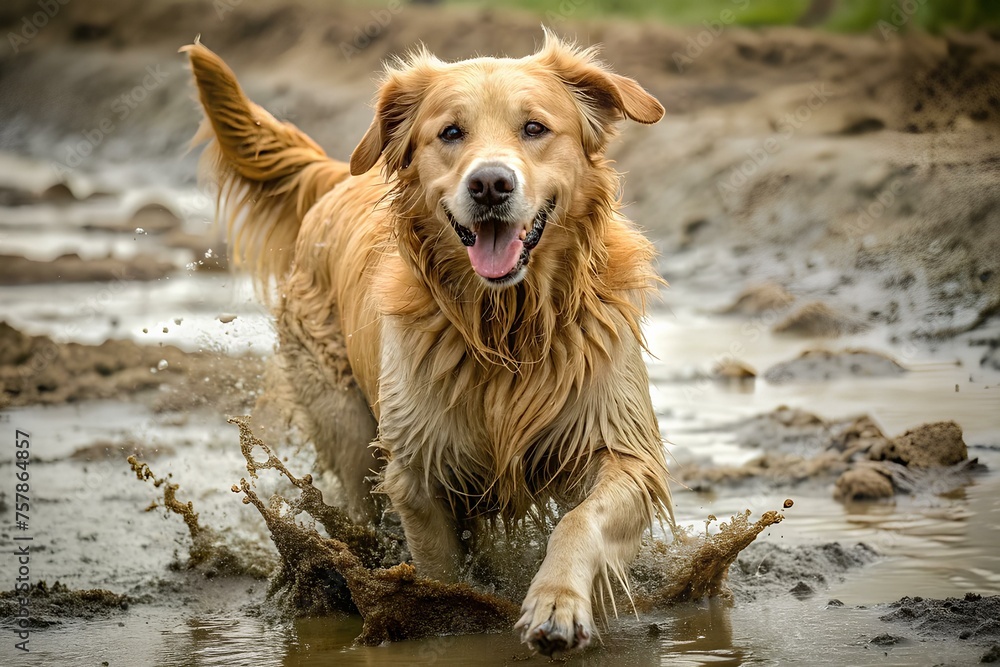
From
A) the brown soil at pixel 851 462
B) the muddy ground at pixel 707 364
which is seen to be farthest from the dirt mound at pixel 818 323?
the brown soil at pixel 851 462

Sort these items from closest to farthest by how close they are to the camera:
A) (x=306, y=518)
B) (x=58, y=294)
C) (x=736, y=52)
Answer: (x=306, y=518)
(x=58, y=294)
(x=736, y=52)

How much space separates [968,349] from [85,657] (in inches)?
210

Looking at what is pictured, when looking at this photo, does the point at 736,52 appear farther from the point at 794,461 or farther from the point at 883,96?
the point at 794,461

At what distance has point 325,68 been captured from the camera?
16812mm

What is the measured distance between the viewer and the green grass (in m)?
11.4

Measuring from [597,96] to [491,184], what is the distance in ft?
2.70

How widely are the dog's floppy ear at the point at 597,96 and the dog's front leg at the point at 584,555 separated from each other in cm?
122

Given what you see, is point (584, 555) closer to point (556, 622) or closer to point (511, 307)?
point (556, 622)

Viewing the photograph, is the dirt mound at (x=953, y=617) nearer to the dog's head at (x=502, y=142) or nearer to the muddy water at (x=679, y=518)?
the muddy water at (x=679, y=518)

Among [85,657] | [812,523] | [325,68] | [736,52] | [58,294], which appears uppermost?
[325,68]

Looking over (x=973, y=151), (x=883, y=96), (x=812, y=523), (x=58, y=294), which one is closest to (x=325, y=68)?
(x=58, y=294)

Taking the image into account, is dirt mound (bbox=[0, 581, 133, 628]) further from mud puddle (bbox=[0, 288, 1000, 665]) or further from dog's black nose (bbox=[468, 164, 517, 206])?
dog's black nose (bbox=[468, 164, 517, 206])

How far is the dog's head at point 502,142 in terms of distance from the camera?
160 inches

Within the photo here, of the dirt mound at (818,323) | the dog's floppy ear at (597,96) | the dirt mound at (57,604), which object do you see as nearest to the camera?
the dog's floppy ear at (597,96)
